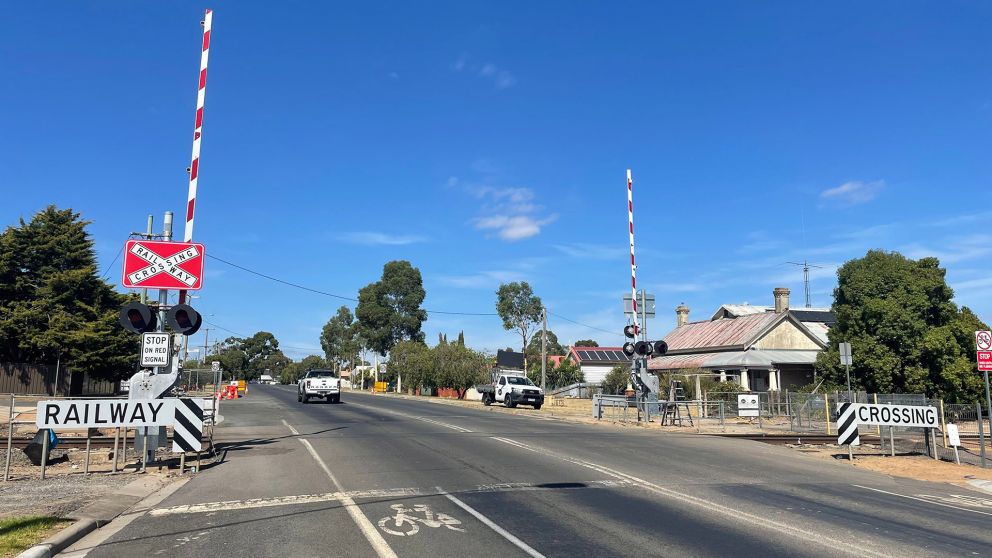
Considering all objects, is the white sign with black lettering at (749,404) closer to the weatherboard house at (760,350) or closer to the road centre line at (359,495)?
the weatherboard house at (760,350)

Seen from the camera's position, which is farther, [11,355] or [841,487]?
[11,355]

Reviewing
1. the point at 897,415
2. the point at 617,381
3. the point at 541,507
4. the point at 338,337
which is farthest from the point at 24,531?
the point at 338,337

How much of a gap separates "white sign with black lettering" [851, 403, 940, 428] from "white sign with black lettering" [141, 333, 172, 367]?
15792mm

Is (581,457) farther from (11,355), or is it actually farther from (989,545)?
(11,355)

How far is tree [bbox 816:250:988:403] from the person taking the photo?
30688 millimetres

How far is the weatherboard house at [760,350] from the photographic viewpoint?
4341cm

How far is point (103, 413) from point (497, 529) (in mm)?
7936

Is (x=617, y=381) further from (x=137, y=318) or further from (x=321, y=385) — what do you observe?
(x=137, y=318)

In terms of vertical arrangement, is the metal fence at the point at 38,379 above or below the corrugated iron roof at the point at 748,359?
below

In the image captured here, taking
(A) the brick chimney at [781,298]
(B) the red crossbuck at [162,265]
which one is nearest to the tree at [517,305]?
(A) the brick chimney at [781,298]

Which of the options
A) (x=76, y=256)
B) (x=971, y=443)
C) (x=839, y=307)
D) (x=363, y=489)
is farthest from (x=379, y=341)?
(x=363, y=489)

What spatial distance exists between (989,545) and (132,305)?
44.9 feet

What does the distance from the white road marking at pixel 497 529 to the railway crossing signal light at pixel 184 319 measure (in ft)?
20.6

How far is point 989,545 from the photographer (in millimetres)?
7680
